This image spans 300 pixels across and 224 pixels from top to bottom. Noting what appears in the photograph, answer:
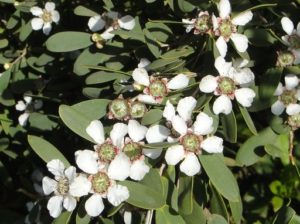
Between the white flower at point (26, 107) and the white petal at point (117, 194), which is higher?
the white petal at point (117, 194)

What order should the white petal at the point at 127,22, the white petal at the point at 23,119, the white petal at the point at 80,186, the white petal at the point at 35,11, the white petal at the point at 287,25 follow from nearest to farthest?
the white petal at the point at 80,186, the white petal at the point at 287,25, the white petal at the point at 127,22, the white petal at the point at 35,11, the white petal at the point at 23,119

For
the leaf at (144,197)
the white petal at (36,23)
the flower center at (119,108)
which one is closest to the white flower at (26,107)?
the white petal at (36,23)

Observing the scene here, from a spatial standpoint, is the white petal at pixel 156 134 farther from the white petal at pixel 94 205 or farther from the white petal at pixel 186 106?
the white petal at pixel 94 205

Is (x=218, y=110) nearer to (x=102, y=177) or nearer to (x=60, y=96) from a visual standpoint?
(x=102, y=177)

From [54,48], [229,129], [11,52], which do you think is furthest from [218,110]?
[11,52]

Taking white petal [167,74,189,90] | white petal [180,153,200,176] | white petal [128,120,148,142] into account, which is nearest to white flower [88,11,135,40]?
white petal [167,74,189,90]

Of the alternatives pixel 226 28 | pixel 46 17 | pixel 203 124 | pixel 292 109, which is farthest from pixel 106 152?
pixel 46 17

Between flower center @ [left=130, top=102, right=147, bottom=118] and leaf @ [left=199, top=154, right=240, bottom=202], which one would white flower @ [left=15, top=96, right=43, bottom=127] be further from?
leaf @ [left=199, top=154, right=240, bottom=202]
